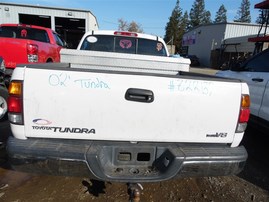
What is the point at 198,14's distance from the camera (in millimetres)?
81375

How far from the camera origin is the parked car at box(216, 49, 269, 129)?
4.15 metres

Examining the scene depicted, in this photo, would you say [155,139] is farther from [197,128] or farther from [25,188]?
[25,188]

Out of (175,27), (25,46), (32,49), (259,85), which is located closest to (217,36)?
(32,49)

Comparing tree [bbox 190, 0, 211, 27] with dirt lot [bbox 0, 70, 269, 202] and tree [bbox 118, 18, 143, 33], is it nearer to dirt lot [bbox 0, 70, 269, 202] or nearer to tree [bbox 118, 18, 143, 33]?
tree [bbox 118, 18, 143, 33]

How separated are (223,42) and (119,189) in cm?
3444

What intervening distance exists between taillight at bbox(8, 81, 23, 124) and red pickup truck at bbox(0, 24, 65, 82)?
13.0ft

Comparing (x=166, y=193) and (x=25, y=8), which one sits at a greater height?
(x=25, y=8)

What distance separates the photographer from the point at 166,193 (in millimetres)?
3123

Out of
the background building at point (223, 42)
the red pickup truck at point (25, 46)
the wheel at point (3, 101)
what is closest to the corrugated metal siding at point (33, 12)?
the red pickup truck at point (25, 46)

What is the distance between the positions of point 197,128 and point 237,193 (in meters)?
1.44

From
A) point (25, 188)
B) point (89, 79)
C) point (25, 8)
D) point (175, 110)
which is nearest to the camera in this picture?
point (89, 79)

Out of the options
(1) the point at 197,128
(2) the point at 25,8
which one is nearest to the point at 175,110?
(1) the point at 197,128

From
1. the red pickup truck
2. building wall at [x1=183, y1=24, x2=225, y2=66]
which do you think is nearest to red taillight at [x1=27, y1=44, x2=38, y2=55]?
the red pickup truck

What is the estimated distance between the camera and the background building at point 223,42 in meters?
30.9
